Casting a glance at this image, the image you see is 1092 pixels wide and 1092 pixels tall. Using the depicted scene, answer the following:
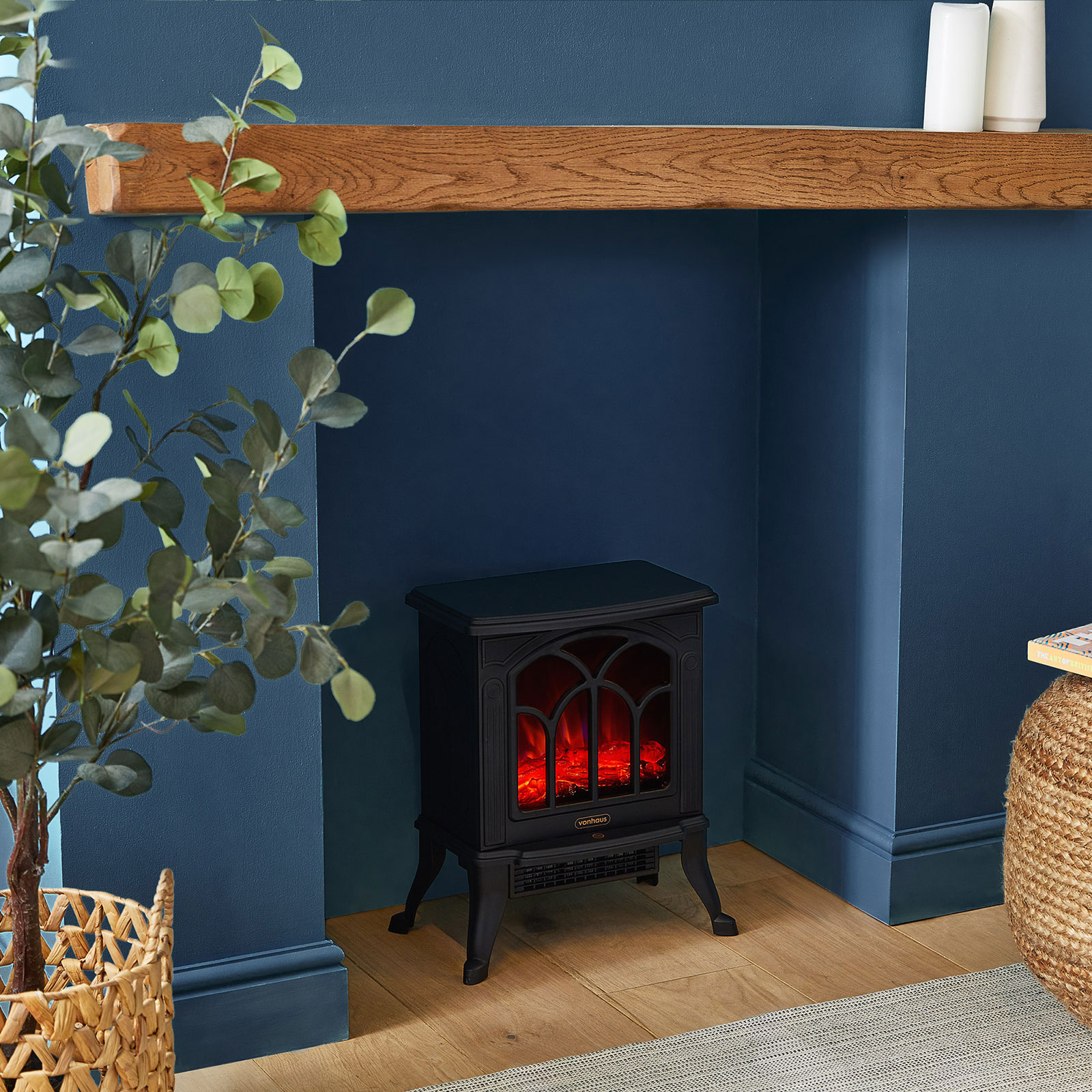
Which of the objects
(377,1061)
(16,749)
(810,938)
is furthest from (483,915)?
(16,749)

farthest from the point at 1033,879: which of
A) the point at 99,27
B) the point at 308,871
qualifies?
the point at 99,27

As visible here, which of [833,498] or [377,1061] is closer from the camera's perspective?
[377,1061]

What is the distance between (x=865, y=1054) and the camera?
8.00ft

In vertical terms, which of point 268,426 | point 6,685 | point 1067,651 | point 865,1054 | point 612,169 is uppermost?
point 612,169

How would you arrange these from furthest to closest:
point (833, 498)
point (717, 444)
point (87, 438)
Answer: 1. point (717, 444)
2. point (833, 498)
3. point (87, 438)

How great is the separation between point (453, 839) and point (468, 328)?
39.6 inches

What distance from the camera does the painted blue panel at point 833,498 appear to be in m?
2.84

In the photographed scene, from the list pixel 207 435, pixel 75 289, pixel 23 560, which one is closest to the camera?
pixel 23 560

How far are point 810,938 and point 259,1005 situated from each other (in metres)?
1.11

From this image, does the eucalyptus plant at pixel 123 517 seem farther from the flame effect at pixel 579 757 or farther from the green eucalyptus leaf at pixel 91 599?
the flame effect at pixel 579 757

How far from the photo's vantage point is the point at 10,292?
1.56 metres

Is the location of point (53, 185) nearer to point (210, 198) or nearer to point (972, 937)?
point (210, 198)

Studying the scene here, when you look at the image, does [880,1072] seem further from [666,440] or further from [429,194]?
[429,194]

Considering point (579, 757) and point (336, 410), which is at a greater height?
point (336, 410)
